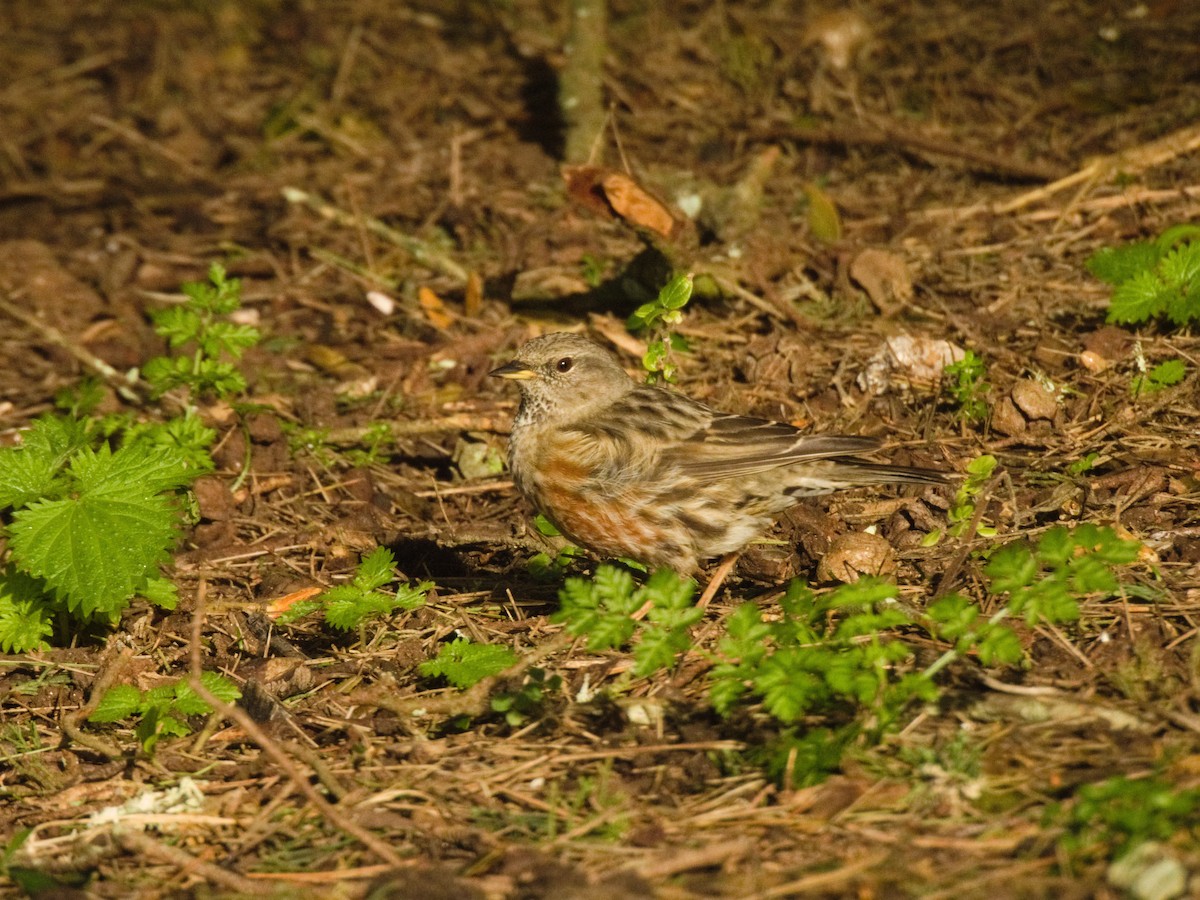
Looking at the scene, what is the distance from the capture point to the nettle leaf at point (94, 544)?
552cm

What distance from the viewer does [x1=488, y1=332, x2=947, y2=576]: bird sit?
5934 millimetres

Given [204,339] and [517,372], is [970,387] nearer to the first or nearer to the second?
[517,372]

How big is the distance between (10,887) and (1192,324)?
6.00 m

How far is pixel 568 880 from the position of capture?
396 cm

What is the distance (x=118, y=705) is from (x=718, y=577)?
2.63 m

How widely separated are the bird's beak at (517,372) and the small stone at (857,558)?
169 centimetres

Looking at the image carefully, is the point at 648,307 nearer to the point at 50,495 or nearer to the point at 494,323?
the point at 494,323

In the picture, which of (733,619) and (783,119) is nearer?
(733,619)

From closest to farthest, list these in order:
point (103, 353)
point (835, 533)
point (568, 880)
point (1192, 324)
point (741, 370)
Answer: point (568, 880), point (835, 533), point (1192, 324), point (741, 370), point (103, 353)

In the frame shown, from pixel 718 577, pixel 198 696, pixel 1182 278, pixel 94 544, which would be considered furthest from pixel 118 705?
pixel 1182 278

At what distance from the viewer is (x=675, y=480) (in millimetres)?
6012

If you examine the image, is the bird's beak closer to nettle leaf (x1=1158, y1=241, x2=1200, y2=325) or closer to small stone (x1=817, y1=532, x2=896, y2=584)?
small stone (x1=817, y1=532, x2=896, y2=584)

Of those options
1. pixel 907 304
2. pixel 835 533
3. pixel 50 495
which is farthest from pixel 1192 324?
Answer: pixel 50 495

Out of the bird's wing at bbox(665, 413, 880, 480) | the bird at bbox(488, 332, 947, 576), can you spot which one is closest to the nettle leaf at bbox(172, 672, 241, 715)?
the bird at bbox(488, 332, 947, 576)
